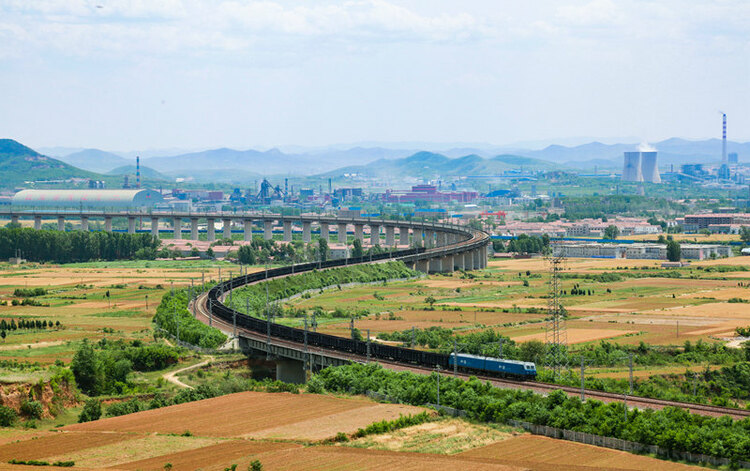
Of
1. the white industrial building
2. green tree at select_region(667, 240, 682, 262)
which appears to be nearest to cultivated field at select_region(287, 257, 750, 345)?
green tree at select_region(667, 240, 682, 262)

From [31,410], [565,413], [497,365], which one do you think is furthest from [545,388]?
[31,410]

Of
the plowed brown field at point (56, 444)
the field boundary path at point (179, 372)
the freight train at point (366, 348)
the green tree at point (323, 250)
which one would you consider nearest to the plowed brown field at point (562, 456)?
the freight train at point (366, 348)

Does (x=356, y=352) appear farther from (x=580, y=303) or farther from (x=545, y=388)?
(x=580, y=303)

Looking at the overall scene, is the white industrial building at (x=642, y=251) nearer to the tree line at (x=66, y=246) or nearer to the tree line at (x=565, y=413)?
the tree line at (x=66, y=246)

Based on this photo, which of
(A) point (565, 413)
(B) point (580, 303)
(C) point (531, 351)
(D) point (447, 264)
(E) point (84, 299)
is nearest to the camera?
(A) point (565, 413)

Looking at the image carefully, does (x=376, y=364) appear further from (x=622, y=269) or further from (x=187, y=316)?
(x=622, y=269)

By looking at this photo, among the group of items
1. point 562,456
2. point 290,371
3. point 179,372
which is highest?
point 562,456

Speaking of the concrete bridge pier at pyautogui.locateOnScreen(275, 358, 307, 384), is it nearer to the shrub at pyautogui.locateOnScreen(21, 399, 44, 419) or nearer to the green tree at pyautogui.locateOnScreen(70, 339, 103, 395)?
the green tree at pyautogui.locateOnScreen(70, 339, 103, 395)
